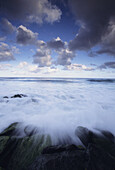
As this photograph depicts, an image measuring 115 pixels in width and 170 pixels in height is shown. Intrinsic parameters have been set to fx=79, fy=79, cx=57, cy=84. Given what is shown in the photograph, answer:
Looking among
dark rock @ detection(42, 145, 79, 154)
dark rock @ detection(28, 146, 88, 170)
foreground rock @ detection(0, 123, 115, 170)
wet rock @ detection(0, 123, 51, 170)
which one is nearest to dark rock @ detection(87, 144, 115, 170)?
foreground rock @ detection(0, 123, 115, 170)

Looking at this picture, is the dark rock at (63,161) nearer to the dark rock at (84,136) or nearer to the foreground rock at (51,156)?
the foreground rock at (51,156)

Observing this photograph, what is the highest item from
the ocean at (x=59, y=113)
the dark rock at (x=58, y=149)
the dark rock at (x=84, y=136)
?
the dark rock at (x=58, y=149)

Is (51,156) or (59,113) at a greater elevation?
(51,156)

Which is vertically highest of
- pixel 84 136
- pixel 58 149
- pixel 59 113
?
pixel 58 149

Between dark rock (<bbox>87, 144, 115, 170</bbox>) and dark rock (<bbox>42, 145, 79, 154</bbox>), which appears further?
dark rock (<bbox>42, 145, 79, 154</bbox>)

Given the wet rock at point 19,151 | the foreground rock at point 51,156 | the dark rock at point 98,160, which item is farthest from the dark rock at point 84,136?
the wet rock at point 19,151

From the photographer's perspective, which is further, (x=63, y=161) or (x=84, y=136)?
(x=84, y=136)

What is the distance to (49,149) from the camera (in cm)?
212

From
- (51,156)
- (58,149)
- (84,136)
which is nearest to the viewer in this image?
(51,156)

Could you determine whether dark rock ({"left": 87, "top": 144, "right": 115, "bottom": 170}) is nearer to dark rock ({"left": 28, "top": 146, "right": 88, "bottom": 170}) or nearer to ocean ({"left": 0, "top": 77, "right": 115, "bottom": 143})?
dark rock ({"left": 28, "top": 146, "right": 88, "bottom": 170})

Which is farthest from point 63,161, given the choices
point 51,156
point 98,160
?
point 98,160

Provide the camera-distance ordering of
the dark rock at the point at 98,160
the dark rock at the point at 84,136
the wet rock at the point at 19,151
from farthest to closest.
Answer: the dark rock at the point at 84,136
the wet rock at the point at 19,151
the dark rock at the point at 98,160

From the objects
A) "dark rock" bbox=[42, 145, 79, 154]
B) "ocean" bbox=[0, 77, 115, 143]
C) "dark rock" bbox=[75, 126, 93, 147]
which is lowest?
"ocean" bbox=[0, 77, 115, 143]

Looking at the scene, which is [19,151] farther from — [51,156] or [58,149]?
[58,149]
